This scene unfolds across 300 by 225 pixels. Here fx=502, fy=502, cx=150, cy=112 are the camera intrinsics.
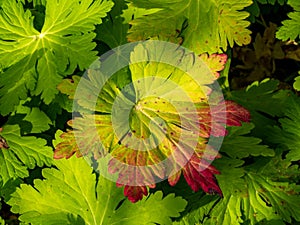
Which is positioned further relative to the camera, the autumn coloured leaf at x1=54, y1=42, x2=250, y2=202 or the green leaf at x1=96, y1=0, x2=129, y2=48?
the green leaf at x1=96, y1=0, x2=129, y2=48

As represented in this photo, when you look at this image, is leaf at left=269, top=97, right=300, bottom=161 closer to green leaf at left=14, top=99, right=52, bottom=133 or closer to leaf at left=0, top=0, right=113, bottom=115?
leaf at left=0, top=0, right=113, bottom=115

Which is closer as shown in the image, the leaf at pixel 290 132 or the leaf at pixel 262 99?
the leaf at pixel 290 132

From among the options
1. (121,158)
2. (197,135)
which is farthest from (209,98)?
(121,158)


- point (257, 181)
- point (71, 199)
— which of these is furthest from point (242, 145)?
point (71, 199)

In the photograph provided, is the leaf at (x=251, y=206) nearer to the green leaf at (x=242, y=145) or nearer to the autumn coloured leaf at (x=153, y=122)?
the green leaf at (x=242, y=145)

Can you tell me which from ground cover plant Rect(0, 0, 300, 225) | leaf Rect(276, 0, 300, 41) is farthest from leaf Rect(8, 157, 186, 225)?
leaf Rect(276, 0, 300, 41)

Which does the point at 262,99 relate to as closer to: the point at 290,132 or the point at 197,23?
the point at 290,132

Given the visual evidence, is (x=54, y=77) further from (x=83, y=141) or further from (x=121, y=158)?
(x=121, y=158)

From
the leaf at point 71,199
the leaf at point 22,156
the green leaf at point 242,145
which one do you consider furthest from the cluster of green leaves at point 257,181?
the leaf at point 22,156
